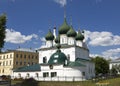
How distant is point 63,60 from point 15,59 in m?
30.8

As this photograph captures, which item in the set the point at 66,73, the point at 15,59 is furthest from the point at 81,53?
the point at 15,59

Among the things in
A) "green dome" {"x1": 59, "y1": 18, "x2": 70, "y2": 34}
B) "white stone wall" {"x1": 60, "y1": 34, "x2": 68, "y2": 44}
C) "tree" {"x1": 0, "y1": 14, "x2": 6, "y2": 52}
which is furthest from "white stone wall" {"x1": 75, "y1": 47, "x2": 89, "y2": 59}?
"tree" {"x1": 0, "y1": 14, "x2": 6, "y2": 52}

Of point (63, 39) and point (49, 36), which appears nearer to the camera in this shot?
point (63, 39)

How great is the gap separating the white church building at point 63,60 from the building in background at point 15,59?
1556 centimetres

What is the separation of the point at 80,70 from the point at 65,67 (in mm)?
3429

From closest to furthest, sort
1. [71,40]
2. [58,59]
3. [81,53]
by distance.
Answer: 1. [58,59]
2. [81,53]
3. [71,40]

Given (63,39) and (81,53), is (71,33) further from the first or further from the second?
(81,53)

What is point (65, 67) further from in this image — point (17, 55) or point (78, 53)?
point (17, 55)

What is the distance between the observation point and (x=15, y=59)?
8206 cm

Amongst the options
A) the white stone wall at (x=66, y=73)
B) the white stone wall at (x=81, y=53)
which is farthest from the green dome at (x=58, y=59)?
the white stone wall at (x=81, y=53)

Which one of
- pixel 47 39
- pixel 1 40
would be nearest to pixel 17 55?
pixel 47 39

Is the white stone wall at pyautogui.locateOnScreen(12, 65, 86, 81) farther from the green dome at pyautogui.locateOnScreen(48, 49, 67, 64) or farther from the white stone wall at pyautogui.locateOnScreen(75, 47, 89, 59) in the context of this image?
the white stone wall at pyautogui.locateOnScreen(75, 47, 89, 59)

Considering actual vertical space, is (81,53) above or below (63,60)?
above

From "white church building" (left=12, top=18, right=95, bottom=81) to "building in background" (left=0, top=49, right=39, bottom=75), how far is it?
51.0 ft
